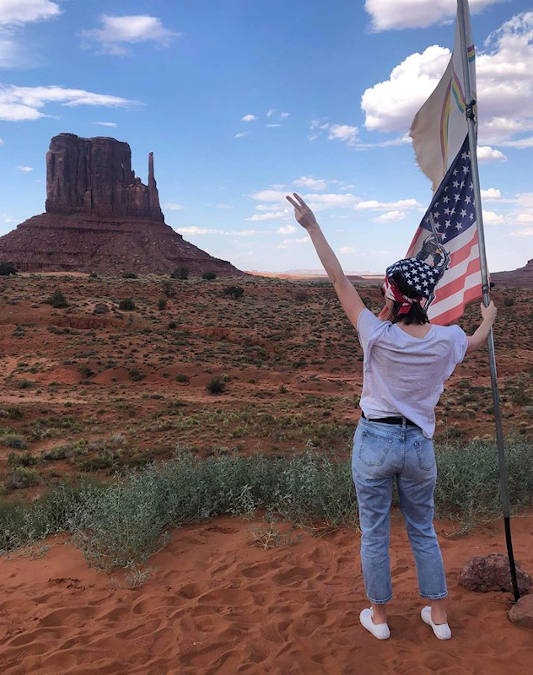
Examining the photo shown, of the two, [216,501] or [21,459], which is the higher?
[216,501]

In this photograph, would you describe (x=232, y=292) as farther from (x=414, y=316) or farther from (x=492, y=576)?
(x=414, y=316)

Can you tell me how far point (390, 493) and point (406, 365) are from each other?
77 cm

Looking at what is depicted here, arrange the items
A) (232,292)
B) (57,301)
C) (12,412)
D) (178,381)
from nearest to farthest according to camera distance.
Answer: (12,412) < (178,381) < (57,301) < (232,292)

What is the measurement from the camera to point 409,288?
9.54 feet

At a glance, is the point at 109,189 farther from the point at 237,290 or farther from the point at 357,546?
the point at 357,546

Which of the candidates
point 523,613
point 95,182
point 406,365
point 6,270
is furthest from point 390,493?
point 95,182

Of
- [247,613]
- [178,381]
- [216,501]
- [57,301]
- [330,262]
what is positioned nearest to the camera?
[330,262]

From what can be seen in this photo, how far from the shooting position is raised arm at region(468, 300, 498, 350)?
3171 mm

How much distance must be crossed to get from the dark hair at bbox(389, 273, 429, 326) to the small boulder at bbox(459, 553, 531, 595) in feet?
6.91

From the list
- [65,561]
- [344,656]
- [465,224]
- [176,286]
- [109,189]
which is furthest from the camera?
[109,189]

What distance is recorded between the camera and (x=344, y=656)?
3221mm

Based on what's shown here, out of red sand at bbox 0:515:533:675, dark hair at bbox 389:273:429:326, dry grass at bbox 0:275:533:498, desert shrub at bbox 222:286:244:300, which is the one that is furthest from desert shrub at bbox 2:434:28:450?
desert shrub at bbox 222:286:244:300

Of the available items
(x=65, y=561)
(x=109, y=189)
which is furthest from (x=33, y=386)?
(x=109, y=189)

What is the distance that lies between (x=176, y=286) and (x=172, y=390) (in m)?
25.5
